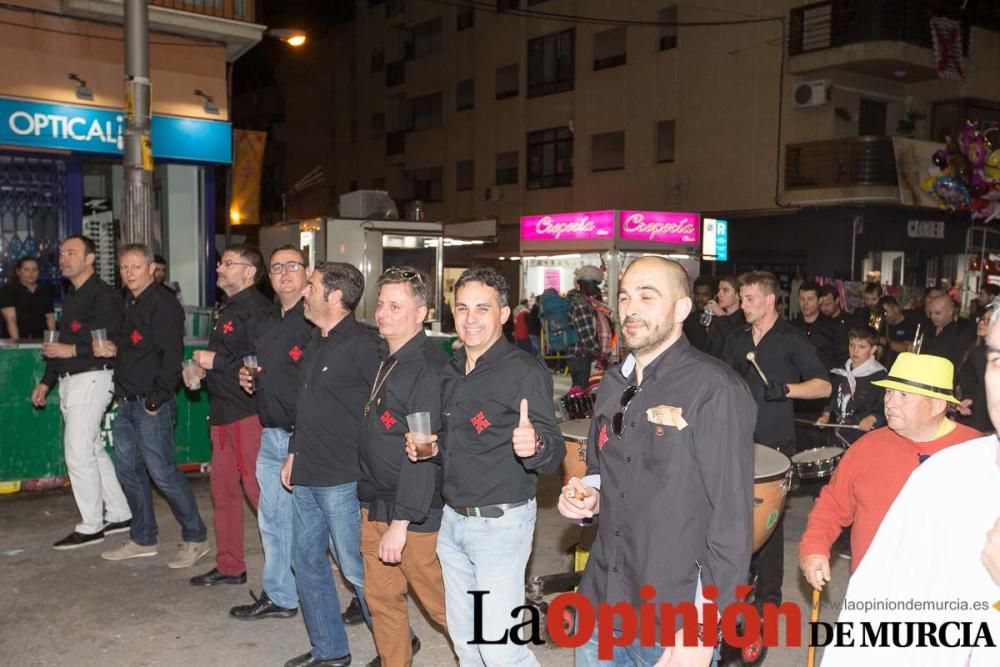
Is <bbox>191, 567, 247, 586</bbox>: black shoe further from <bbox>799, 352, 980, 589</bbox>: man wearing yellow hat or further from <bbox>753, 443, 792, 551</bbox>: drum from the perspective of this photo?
<bbox>799, 352, 980, 589</bbox>: man wearing yellow hat

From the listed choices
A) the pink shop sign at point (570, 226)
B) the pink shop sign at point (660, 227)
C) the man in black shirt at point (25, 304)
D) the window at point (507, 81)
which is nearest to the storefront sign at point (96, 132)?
the man in black shirt at point (25, 304)

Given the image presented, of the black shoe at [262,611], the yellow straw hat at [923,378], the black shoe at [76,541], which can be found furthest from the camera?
the black shoe at [76,541]

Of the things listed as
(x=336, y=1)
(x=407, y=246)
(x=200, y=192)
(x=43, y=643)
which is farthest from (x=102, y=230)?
(x=336, y=1)

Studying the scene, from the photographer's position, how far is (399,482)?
376 cm

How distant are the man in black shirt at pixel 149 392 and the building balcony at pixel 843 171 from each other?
68.0ft

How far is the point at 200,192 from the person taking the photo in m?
13.5

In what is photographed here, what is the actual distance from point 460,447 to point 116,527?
4.52 metres

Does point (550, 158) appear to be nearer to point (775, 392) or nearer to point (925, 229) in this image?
point (925, 229)

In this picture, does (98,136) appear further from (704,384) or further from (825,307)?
(704,384)

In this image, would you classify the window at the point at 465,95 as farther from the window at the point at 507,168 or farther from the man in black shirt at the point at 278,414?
the man in black shirt at the point at 278,414

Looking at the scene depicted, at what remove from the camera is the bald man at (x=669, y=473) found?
2.72 meters

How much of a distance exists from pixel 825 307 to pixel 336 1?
3801 cm

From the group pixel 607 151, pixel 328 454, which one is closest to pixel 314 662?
pixel 328 454

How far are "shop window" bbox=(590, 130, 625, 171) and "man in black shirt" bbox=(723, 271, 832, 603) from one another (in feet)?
78.6
